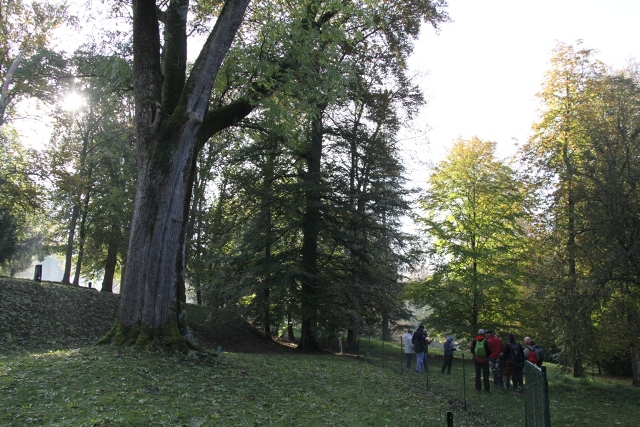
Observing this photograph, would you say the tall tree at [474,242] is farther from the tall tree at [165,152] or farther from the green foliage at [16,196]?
the green foliage at [16,196]

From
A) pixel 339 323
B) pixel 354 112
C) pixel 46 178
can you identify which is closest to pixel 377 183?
pixel 354 112

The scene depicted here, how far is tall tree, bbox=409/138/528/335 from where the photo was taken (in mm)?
24250

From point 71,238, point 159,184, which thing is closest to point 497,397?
point 159,184

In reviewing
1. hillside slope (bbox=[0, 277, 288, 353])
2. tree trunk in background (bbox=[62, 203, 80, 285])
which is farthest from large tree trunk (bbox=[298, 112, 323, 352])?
tree trunk in background (bbox=[62, 203, 80, 285])

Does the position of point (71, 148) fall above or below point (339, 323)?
above

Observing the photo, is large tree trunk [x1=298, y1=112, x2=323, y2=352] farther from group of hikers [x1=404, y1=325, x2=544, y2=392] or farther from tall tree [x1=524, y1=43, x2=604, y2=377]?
tall tree [x1=524, y1=43, x2=604, y2=377]

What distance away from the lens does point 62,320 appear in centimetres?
1725

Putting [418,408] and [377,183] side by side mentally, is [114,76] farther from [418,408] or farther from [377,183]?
[377,183]

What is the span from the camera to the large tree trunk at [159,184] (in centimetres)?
1003

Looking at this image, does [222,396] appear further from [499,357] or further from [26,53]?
[26,53]

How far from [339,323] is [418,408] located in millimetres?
10050

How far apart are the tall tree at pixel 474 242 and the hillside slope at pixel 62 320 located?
932cm

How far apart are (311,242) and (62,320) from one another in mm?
9720

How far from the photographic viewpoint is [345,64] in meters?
12.6
